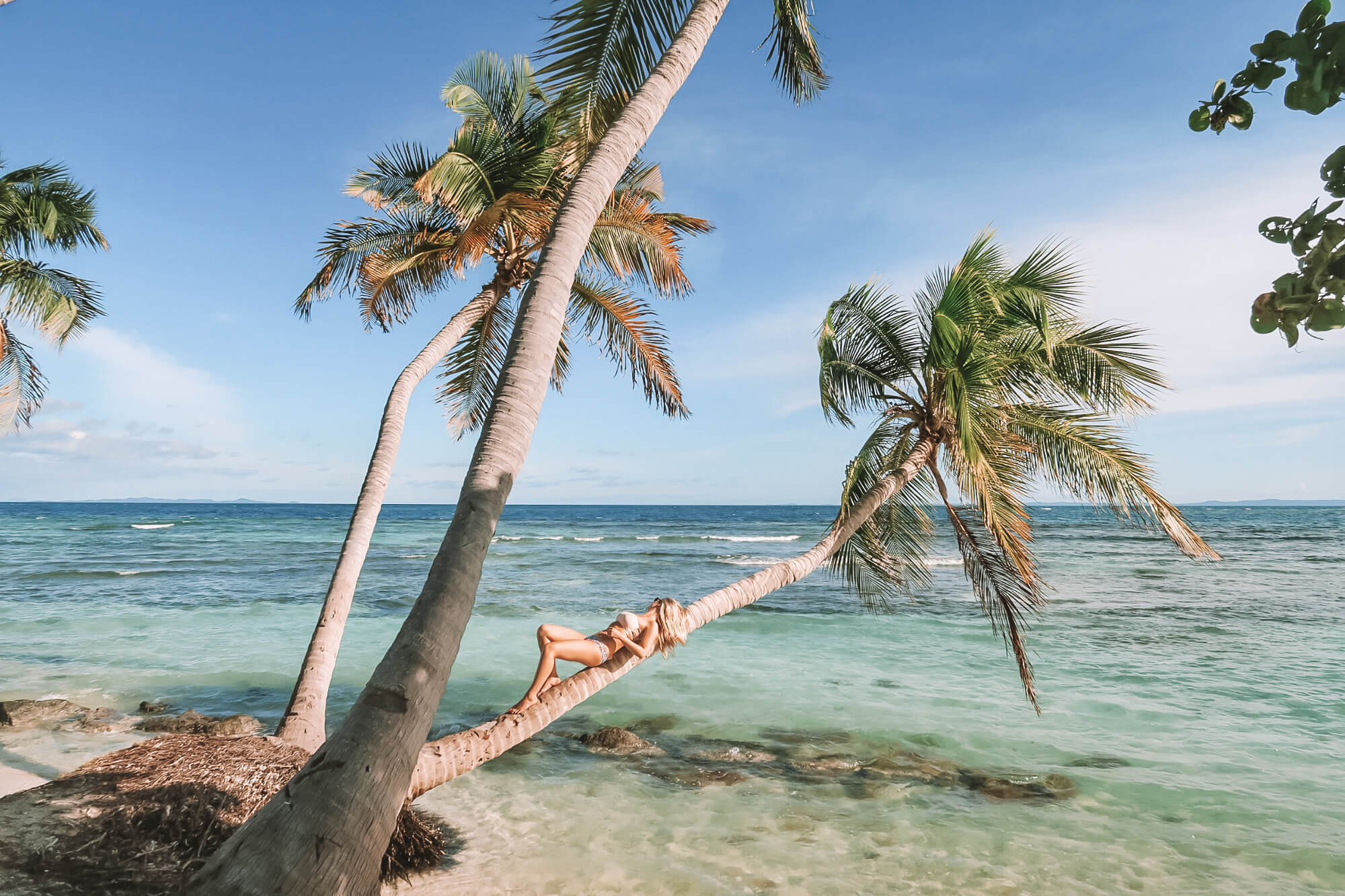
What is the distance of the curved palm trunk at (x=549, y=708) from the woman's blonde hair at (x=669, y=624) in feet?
0.34

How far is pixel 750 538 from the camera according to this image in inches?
1832

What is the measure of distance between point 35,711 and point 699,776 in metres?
7.70

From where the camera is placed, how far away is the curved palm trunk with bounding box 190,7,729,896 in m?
2.34

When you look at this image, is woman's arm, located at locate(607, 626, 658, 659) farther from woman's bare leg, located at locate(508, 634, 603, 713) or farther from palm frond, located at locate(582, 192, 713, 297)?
palm frond, located at locate(582, 192, 713, 297)

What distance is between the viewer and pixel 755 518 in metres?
73.9

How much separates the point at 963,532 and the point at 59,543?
4295 cm

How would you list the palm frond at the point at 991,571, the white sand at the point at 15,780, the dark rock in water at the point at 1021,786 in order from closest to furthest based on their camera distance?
1. the white sand at the point at 15,780
2. the palm frond at the point at 991,571
3. the dark rock in water at the point at 1021,786

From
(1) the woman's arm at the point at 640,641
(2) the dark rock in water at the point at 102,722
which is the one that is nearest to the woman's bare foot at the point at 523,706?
(1) the woman's arm at the point at 640,641

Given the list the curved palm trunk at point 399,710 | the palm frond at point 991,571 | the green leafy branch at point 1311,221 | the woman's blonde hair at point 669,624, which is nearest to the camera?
the green leafy branch at point 1311,221

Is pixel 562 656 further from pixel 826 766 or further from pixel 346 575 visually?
pixel 826 766

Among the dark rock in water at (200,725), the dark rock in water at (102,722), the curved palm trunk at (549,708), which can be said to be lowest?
the dark rock in water at (102,722)

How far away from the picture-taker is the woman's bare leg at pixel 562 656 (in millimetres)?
4434

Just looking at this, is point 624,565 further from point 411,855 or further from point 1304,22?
point 1304,22

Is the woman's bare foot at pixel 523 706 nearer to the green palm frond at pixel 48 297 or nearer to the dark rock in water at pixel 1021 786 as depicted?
the dark rock in water at pixel 1021 786
